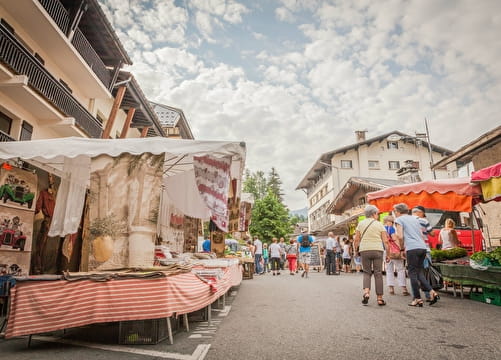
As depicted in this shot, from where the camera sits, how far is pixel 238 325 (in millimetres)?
4906

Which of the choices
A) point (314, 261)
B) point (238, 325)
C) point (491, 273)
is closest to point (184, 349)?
point (238, 325)

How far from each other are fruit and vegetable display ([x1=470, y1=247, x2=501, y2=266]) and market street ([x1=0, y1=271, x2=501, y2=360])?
31.2 inches

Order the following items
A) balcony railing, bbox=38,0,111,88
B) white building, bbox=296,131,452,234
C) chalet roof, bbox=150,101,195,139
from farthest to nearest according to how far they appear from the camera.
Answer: white building, bbox=296,131,452,234
chalet roof, bbox=150,101,195,139
balcony railing, bbox=38,0,111,88

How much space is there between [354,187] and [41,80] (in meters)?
22.2

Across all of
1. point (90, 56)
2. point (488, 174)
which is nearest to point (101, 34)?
point (90, 56)

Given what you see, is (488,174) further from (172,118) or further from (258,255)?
(172,118)

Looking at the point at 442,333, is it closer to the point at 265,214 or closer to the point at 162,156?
the point at 162,156

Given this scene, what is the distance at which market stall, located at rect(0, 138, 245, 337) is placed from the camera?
3.91m

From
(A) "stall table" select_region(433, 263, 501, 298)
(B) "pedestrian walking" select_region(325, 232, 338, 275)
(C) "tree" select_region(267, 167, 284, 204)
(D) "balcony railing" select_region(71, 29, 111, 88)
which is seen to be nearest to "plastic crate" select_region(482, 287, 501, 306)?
(A) "stall table" select_region(433, 263, 501, 298)

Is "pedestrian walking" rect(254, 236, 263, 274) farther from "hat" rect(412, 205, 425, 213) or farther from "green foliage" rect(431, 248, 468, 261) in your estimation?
"green foliage" rect(431, 248, 468, 261)

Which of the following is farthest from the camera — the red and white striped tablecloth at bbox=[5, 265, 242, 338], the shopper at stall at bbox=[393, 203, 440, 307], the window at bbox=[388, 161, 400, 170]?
the window at bbox=[388, 161, 400, 170]

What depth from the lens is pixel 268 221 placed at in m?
41.2

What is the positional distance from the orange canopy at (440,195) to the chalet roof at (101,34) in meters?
12.8

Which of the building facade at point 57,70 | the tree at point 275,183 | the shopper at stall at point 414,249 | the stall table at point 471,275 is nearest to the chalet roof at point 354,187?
the stall table at point 471,275
